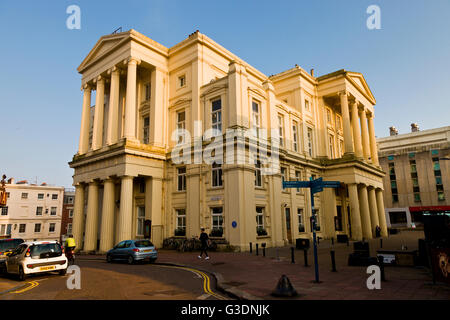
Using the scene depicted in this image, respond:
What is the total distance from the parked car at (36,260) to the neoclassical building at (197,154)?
10.5 m

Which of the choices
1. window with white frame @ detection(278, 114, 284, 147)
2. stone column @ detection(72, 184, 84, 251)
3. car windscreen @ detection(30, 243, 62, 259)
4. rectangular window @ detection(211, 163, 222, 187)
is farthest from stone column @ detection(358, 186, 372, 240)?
car windscreen @ detection(30, 243, 62, 259)

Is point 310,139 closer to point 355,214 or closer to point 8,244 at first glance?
point 355,214

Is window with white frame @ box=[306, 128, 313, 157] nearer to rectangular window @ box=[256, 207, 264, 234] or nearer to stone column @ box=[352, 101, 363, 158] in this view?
stone column @ box=[352, 101, 363, 158]

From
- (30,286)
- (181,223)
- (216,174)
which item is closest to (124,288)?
(30,286)

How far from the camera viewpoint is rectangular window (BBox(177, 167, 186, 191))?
87.4 feet

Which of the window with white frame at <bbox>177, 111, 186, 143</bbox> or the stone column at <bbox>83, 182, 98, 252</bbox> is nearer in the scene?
the stone column at <bbox>83, 182, 98, 252</bbox>

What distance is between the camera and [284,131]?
30.8 m

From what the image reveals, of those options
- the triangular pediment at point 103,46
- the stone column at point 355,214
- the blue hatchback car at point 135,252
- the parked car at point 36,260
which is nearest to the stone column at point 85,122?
the triangular pediment at point 103,46

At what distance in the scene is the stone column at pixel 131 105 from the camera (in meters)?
25.6

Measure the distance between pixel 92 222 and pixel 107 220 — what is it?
249cm

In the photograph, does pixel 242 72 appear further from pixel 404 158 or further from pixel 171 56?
pixel 404 158

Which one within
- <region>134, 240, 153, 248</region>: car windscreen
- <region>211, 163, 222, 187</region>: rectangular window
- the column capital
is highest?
the column capital

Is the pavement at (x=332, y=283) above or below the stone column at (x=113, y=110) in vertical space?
below

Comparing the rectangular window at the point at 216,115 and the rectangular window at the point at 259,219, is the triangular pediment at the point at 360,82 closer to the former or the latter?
the rectangular window at the point at 216,115
